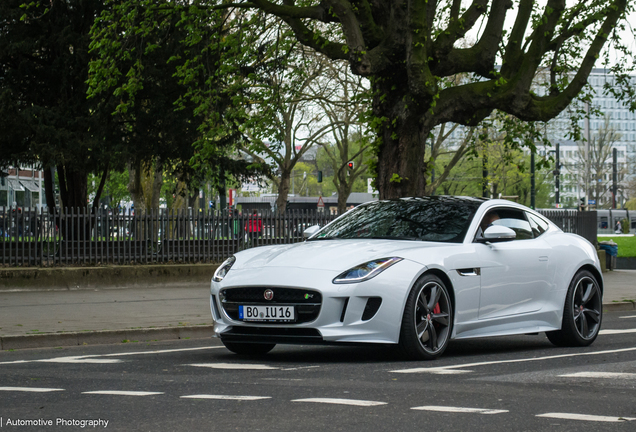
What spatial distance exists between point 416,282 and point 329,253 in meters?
0.76

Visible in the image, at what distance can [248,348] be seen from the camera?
8.69m

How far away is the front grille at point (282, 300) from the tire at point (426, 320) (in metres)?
0.75

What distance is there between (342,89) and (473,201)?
31488mm

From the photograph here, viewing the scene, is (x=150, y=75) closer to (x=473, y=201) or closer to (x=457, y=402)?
(x=473, y=201)

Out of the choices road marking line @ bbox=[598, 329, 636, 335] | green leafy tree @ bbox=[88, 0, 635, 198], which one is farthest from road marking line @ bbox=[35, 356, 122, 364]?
green leafy tree @ bbox=[88, 0, 635, 198]

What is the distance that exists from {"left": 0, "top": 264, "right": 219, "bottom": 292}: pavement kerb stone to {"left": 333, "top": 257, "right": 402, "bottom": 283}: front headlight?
11.7 meters

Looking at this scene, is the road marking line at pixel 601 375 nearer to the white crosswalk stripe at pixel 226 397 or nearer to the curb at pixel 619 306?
the white crosswalk stripe at pixel 226 397

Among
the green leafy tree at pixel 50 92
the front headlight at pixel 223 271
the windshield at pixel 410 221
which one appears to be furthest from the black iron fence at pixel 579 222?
the front headlight at pixel 223 271

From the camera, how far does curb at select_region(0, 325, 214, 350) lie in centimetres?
1026

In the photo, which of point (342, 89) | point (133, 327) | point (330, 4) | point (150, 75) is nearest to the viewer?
point (133, 327)

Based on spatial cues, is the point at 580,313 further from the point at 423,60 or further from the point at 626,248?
the point at 626,248

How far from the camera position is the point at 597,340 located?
10305mm

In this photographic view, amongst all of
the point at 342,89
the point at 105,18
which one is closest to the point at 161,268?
the point at 105,18

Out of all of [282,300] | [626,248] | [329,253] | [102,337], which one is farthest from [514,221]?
[626,248]
